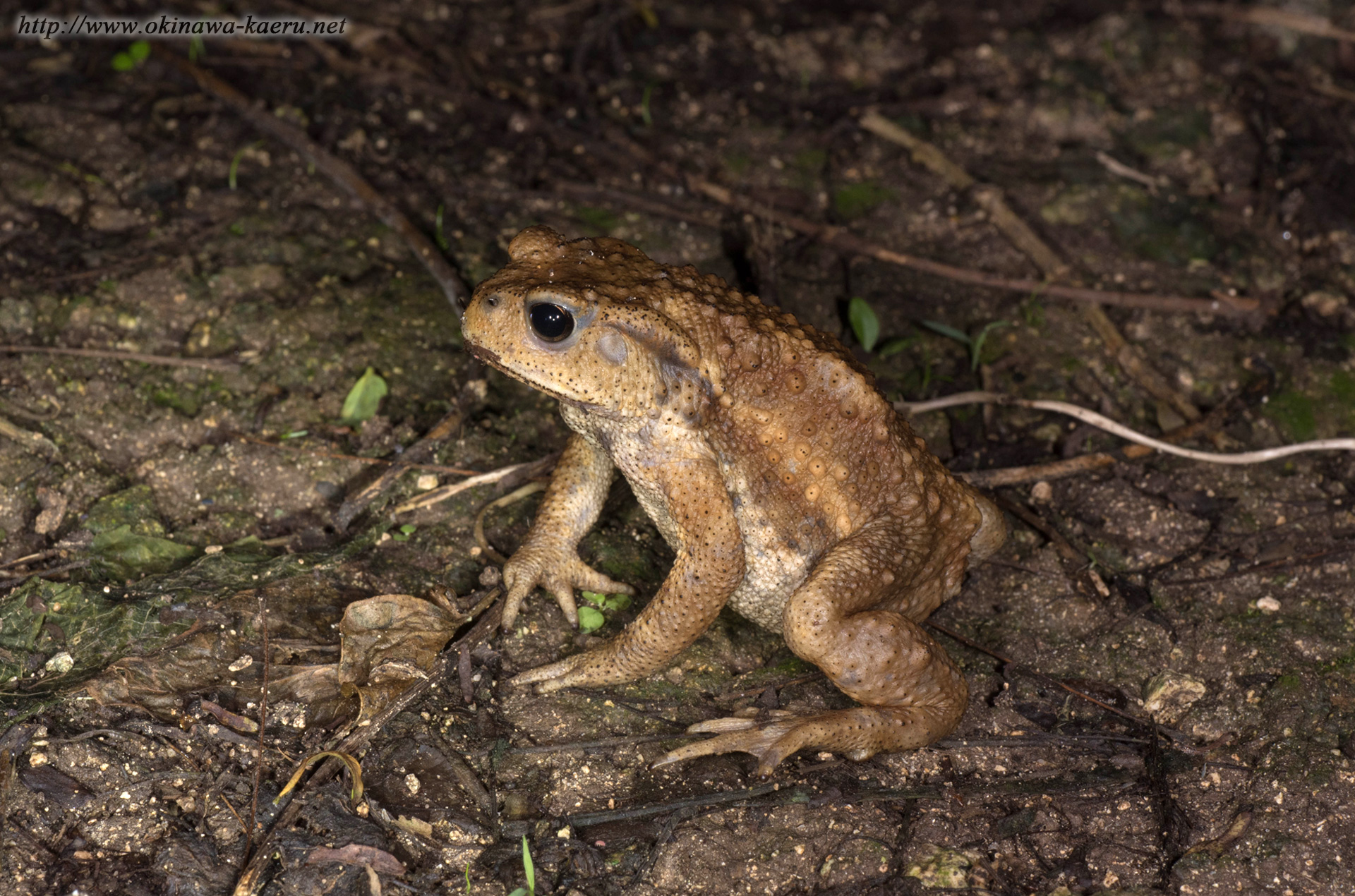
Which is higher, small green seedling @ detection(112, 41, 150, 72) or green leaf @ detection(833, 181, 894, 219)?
small green seedling @ detection(112, 41, 150, 72)

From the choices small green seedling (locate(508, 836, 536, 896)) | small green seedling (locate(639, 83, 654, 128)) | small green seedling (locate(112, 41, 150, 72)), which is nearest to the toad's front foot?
small green seedling (locate(508, 836, 536, 896))

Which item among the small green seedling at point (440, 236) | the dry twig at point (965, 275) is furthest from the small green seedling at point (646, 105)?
the small green seedling at point (440, 236)

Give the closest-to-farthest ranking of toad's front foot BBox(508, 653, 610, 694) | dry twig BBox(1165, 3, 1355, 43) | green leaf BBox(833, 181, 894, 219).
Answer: toad's front foot BBox(508, 653, 610, 694)
green leaf BBox(833, 181, 894, 219)
dry twig BBox(1165, 3, 1355, 43)

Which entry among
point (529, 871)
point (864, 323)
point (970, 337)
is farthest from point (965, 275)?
point (529, 871)

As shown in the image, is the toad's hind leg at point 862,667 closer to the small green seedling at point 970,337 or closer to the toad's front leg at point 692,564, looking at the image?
the toad's front leg at point 692,564

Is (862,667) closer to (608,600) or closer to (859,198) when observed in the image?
(608,600)

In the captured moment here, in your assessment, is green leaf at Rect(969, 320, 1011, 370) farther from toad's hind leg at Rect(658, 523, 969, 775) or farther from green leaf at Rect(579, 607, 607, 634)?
green leaf at Rect(579, 607, 607, 634)
